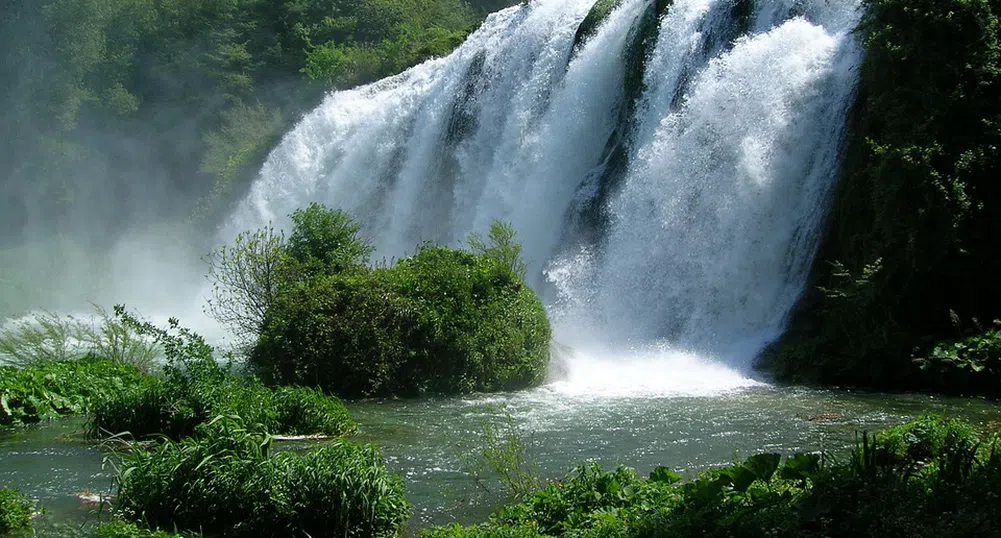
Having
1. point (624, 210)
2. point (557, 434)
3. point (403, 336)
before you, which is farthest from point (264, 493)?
point (624, 210)

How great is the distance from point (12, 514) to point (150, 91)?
4701 centimetres

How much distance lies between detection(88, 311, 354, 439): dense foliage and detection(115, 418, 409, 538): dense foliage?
2.13 meters

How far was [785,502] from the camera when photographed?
7.14 meters

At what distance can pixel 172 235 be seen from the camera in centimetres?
4759

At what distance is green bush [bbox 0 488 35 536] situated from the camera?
26.2 feet

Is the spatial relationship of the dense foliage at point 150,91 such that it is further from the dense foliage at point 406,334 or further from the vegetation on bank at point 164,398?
the vegetation on bank at point 164,398

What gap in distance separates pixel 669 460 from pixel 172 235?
40.8 m

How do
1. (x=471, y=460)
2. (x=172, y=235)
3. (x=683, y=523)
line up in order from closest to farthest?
(x=683, y=523) → (x=471, y=460) → (x=172, y=235)

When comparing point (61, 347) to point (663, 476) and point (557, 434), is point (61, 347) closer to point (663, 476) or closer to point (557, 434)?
point (557, 434)

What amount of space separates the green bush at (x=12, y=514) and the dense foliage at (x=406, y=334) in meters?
8.05

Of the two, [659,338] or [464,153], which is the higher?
[464,153]

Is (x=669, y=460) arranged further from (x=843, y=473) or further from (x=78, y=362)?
(x=78, y=362)

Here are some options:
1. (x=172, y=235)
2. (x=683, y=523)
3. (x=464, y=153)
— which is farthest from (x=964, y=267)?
(x=172, y=235)

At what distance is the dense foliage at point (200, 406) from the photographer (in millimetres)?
11375
